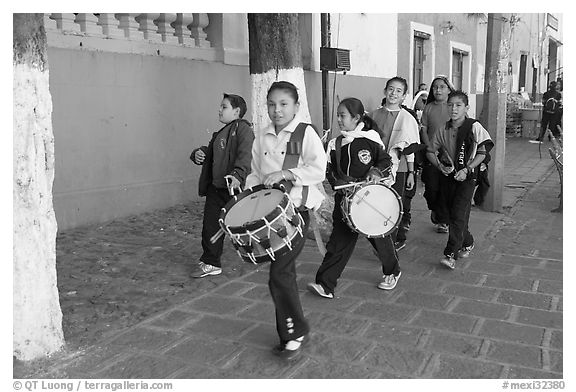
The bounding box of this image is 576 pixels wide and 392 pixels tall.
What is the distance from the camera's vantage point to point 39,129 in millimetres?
3477

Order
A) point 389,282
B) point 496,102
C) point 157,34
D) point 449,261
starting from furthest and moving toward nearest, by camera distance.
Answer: point 496,102 < point 157,34 < point 449,261 < point 389,282

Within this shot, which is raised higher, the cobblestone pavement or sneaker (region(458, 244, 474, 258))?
sneaker (region(458, 244, 474, 258))

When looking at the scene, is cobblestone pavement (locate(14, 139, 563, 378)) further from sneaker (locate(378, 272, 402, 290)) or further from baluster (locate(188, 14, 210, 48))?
baluster (locate(188, 14, 210, 48))

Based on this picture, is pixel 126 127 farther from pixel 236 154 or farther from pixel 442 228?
pixel 442 228

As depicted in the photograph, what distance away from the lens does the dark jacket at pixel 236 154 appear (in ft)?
16.0

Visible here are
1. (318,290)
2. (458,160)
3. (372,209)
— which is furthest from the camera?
(458,160)

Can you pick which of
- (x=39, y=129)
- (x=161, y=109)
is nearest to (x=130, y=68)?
A: (x=161, y=109)

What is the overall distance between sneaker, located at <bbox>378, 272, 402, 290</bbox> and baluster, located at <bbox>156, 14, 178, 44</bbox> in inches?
180

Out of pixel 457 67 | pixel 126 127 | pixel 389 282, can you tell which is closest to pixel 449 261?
pixel 389 282

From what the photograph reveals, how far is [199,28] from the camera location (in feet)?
27.8

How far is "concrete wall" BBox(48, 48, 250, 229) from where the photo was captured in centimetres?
672

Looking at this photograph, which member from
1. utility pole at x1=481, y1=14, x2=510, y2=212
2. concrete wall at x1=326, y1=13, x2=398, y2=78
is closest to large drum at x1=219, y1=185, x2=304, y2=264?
utility pole at x1=481, y1=14, x2=510, y2=212

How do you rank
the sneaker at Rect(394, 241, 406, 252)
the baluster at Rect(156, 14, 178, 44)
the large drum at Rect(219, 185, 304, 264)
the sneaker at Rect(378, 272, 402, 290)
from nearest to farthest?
the large drum at Rect(219, 185, 304, 264) < the sneaker at Rect(378, 272, 402, 290) < the sneaker at Rect(394, 241, 406, 252) < the baluster at Rect(156, 14, 178, 44)

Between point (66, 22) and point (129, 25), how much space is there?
0.87m
